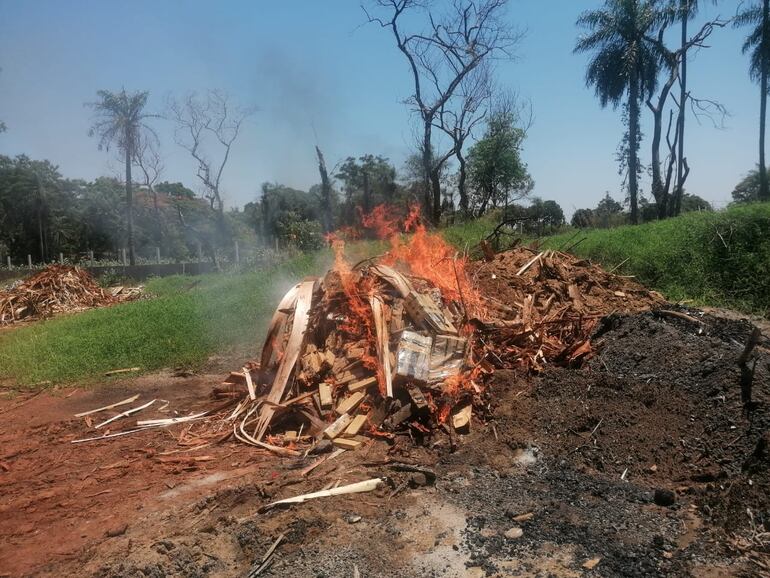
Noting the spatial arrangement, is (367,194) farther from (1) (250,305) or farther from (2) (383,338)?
(2) (383,338)

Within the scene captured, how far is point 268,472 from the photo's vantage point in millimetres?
4691

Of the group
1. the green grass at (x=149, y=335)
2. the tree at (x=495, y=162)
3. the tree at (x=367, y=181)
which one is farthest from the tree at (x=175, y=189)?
the green grass at (x=149, y=335)

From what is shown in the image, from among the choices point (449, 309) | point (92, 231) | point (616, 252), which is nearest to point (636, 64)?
point (616, 252)

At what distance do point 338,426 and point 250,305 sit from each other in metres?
7.05

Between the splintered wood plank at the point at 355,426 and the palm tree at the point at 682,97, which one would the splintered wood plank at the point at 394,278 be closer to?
the splintered wood plank at the point at 355,426

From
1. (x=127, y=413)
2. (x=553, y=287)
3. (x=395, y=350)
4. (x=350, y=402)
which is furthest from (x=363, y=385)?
(x=553, y=287)

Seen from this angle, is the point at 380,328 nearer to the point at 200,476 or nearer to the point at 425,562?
the point at 200,476

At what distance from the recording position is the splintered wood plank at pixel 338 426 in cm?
526

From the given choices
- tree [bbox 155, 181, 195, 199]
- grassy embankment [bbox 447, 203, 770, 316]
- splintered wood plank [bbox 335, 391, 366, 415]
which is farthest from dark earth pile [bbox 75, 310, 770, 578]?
tree [bbox 155, 181, 195, 199]

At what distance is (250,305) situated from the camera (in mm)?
11898

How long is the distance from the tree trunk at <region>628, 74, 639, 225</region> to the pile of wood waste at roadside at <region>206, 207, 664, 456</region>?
2108cm

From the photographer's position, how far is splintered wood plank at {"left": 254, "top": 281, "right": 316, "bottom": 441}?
5.70 metres

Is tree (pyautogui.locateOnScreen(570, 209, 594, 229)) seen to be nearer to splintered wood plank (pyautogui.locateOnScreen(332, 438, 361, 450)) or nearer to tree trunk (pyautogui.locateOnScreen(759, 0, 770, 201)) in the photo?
tree trunk (pyautogui.locateOnScreen(759, 0, 770, 201))

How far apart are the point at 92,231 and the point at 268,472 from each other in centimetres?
3912
